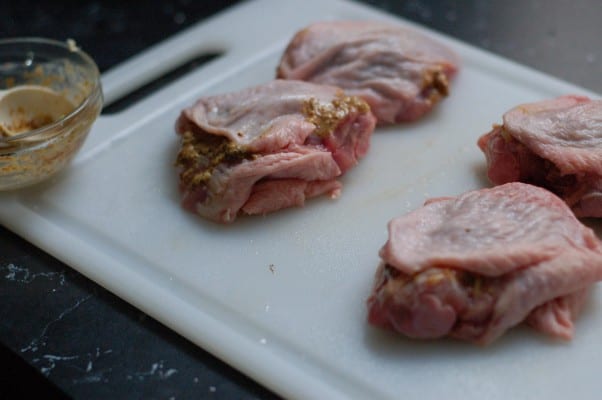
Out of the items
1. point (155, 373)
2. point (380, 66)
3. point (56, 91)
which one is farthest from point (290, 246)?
point (56, 91)

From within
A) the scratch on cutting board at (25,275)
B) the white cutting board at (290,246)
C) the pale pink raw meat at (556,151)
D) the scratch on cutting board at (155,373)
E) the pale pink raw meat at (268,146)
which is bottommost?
the scratch on cutting board at (25,275)

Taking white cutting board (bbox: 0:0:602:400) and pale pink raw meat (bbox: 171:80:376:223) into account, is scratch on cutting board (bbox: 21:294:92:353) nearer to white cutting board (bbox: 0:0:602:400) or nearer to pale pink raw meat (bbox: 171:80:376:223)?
white cutting board (bbox: 0:0:602:400)

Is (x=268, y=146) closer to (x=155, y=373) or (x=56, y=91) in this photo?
(x=155, y=373)

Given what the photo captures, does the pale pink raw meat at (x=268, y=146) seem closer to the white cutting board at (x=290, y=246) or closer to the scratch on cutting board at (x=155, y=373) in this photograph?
the white cutting board at (x=290, y=246)

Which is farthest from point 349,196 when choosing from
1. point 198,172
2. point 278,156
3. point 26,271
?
point 26,271

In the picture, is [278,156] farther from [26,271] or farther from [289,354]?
[26,271]

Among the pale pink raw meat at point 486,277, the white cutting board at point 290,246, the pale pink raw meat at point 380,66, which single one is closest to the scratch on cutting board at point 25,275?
the white cutting board at point 290,246
